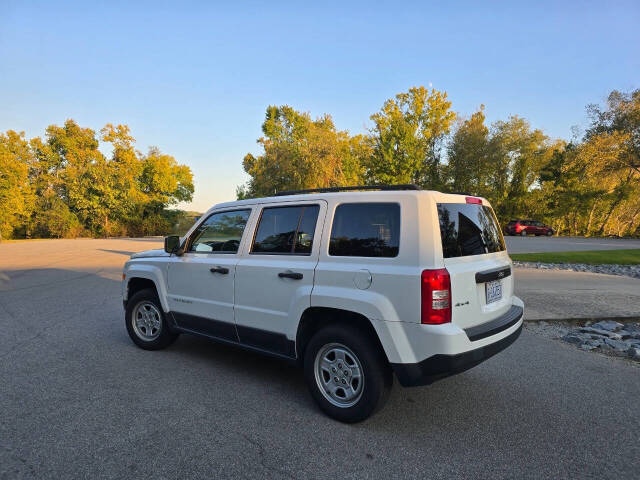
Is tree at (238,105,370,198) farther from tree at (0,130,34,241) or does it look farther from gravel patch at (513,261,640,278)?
tree at (0,130,34,241)

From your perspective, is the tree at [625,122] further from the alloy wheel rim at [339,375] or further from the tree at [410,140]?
the alloy wheel rim at [339,375]

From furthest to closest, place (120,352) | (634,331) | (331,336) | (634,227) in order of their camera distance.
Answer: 1. (634,227)
2. (634,331)
3. (120,352)
4. (331,336)

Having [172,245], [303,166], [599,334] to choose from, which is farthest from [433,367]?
[303,166]

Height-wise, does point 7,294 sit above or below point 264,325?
below

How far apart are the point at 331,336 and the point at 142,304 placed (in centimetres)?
300

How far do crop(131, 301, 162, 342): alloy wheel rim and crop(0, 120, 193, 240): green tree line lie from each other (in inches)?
1389

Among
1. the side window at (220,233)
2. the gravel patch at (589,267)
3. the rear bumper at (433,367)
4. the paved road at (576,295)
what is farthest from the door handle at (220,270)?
the gravel patch at (589,267)

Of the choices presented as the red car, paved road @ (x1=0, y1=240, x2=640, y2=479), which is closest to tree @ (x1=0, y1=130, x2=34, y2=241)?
paved road @ (x1=0, y1=240, x2=640, y2=479)

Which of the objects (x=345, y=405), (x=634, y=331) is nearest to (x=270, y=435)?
(x=345, y=405)

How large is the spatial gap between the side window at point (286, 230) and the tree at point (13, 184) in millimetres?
33855

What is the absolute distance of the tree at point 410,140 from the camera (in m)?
43.2

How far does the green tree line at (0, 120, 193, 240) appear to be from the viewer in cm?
3466

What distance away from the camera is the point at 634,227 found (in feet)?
130

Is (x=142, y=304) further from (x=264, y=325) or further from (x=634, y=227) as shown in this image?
(x=634, y=227)
